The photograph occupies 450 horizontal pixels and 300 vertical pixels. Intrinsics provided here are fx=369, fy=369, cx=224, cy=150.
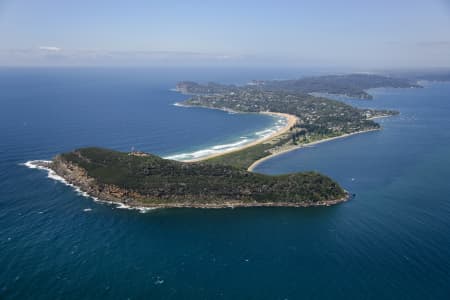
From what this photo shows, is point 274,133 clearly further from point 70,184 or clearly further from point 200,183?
point 70,184

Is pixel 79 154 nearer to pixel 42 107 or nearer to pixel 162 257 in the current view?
pixel 162 257

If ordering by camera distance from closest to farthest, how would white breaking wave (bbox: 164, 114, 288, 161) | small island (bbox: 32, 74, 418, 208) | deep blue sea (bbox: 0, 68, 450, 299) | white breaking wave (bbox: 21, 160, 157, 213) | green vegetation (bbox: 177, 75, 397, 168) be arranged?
deep blue sea (bbox: 0, 68, 450, 299) → white breaking wave (bbox: 21, 160, 157, 213) → small island (bbox: 32, 74, 418, 208) → white breaking wave (bbox: 164, 114, 288, 161) → green vegetation (bbox: 177, 75, 397, 168)

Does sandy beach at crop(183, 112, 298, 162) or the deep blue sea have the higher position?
sandy beach at crop(183, 112, 298, 162)

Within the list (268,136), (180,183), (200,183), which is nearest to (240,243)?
(200,183)

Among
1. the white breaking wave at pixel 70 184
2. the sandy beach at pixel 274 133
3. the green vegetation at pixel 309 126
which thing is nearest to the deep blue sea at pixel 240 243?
the white breaking wave at pixel 70 184

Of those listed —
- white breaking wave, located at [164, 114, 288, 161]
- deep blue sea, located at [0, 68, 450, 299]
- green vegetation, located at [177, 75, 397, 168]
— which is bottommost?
deep blue sea, located at [0, 68, 450, 299]

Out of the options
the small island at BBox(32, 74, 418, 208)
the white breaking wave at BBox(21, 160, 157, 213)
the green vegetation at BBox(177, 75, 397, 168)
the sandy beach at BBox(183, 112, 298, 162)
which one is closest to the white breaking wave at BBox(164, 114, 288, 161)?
the sandy beach at BBox(183, 112, 298, 162)

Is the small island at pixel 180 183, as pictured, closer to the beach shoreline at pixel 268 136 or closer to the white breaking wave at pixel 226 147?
the beach shoreline at pixel 268 136

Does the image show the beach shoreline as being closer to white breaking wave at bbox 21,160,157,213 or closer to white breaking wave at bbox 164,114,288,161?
white breaking wave at bbox 164,114,288,161
